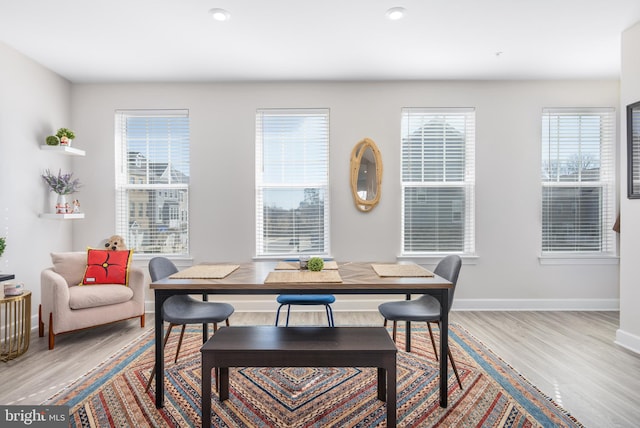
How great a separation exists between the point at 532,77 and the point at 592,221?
189 cm

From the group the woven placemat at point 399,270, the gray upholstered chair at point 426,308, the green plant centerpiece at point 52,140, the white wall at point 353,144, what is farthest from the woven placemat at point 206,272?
the green plant centerpiece at point 52,140

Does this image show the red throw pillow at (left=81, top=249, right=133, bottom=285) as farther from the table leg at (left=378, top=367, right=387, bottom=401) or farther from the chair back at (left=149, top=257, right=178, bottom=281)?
the table leg at (left=378, top=367, right=387, bottom=401)

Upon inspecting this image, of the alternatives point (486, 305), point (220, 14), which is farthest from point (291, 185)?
point (486, 305)

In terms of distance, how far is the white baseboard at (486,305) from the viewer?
14.0ft

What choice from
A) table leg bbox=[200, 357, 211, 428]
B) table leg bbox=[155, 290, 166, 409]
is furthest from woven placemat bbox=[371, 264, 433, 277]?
table leg bbox=[155, 290, 166, 409]

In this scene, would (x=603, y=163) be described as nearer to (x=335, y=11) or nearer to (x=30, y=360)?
(x=335, y=11)

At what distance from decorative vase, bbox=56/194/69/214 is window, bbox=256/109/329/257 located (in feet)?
6.74

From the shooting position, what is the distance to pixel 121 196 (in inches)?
170

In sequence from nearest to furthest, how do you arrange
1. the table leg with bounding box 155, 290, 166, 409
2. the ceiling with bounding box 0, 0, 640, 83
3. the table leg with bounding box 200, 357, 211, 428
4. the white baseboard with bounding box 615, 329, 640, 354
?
the table leg with bounding box 200, 357, 211, 428 < the table leg with bounding box 155, 290, 166, 409 < the ceiling with bounding box 0, 0, 640, 83 < the white baseboard with bounding box 615, 329, 640, 354

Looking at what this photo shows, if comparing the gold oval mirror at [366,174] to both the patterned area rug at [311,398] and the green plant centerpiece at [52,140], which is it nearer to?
the patterned area rug at [311,398]

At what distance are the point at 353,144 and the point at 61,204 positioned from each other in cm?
331

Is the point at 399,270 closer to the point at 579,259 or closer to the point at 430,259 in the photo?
the point at 430,259

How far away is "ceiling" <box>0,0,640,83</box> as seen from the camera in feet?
9.13

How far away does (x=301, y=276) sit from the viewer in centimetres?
229
